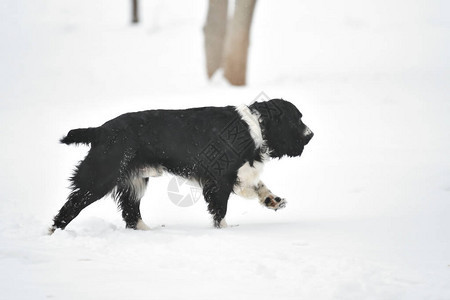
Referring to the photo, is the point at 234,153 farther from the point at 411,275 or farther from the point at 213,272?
the point at 411,275

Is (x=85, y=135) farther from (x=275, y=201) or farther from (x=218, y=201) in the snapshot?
(x=275, y=201)

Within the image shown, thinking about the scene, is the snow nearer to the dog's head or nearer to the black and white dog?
the black and white dog

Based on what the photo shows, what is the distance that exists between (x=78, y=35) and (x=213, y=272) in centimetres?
1794

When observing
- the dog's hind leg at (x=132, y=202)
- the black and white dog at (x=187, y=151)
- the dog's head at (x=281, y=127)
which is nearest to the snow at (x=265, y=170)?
the dog's hind leg at (x=132, y=202)

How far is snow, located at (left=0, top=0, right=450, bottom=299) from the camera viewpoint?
3.60 metres

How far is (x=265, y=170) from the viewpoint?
7.80 metres

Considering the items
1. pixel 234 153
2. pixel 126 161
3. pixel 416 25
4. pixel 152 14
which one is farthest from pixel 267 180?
pixel 152 14

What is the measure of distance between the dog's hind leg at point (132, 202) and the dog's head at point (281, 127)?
119 cm

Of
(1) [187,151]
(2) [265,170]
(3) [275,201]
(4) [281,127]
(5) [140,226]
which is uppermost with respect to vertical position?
(4) [281,127]

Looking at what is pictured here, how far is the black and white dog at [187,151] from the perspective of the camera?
15.9 feet

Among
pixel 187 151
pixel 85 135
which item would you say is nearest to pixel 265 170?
pixel 187 151

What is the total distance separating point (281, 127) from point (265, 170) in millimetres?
2315

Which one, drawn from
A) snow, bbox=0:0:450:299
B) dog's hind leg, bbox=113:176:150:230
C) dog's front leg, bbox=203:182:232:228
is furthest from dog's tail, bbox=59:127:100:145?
dog's front leg, bbox=203:182:232:228

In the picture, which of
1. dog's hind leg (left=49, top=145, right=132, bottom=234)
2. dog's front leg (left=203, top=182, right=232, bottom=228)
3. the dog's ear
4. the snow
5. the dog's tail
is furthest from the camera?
the dog's ear
